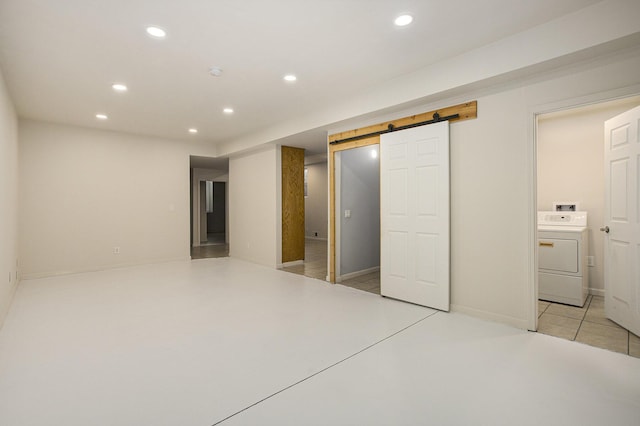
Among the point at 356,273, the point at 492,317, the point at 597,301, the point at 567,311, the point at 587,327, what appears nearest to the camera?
the point at 587,327

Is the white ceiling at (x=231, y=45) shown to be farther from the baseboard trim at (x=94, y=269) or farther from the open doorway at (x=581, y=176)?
the baseboard trim at (x=94, y=269)

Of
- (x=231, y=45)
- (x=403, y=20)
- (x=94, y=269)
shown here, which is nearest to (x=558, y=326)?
(x=403, y=20)

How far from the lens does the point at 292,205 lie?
6.61 meters

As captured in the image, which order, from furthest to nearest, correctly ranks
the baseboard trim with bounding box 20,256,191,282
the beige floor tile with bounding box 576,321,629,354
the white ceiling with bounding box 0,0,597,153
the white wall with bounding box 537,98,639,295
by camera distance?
1. the baseboard trim with bounding box 20,256,191,282
2. the white wall with bounding box 537,98,639,295
3. the beige floor tile with bounding box 576,321,629,354
4. the white ceiling with bounding box 0,0,597,153

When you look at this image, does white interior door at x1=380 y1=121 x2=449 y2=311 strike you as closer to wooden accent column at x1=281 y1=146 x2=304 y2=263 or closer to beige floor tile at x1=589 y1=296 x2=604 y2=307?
beige floor tile at x1=589 y1=296 x2=604 y2=307

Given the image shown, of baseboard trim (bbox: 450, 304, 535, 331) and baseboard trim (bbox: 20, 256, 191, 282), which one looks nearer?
baseboard trim (bbox: 450, 304, 535, 331)

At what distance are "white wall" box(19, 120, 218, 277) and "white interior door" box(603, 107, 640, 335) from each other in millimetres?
7413

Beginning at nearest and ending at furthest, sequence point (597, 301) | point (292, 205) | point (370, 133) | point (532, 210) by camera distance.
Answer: point (532, 210), point (597, 301), point (370, 133), point (292, 205)

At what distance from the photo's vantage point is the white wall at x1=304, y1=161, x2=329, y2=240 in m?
10.8

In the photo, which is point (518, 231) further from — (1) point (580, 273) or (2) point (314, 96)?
(2) point (314, 96)

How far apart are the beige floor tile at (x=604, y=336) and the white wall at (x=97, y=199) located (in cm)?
717

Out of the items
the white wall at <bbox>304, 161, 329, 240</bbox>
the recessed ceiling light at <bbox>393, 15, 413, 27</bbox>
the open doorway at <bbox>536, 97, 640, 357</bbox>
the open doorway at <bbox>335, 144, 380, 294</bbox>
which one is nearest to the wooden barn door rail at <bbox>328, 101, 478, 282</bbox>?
the open doorway at <bbox>335, 144, 380, 294</bbox>

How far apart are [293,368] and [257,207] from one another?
4.83m

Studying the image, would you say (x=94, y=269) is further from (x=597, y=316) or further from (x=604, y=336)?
(x=597, y=316)
